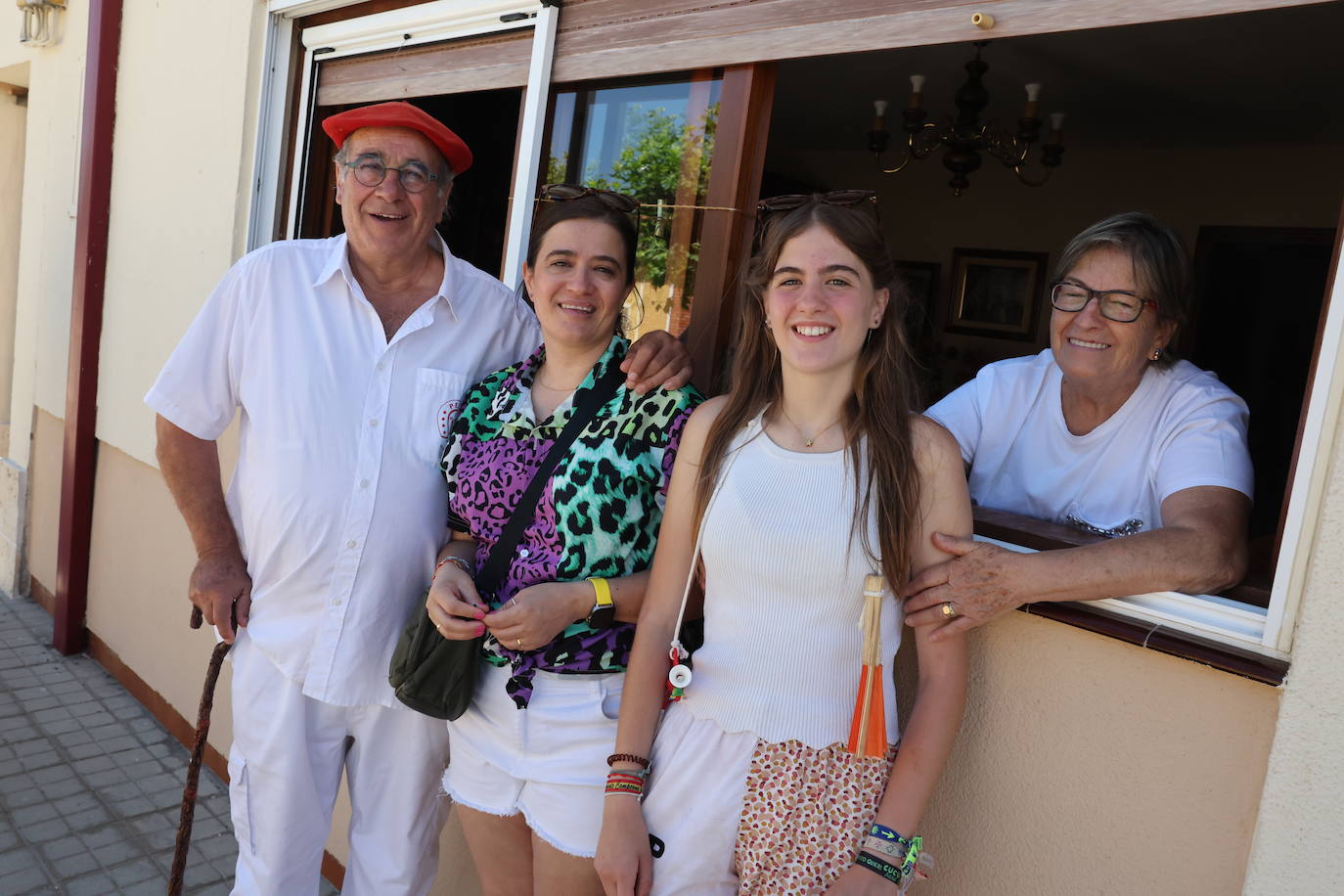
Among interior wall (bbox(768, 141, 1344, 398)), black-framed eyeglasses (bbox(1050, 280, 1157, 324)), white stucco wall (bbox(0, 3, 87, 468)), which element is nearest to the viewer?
black-framed eyeglasses (bbox(1050, 280, 1157, 324))

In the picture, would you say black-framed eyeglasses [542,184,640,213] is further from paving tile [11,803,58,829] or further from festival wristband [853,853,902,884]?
paving tile [11,803,58,829]

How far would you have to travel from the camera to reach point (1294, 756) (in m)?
1.40

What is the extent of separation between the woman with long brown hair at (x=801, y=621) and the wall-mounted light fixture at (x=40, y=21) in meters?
5.46

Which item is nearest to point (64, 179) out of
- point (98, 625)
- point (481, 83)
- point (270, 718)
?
point (98, 625)

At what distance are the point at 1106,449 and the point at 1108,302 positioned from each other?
28cm

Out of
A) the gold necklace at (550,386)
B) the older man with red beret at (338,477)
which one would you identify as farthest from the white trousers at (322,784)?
the gold necklace at (550,386)

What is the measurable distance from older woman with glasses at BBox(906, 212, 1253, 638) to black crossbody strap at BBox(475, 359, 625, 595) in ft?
2.41

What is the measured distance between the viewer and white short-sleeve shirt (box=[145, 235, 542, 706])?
88.7 inches

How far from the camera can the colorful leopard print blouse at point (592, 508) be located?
6.19 ft

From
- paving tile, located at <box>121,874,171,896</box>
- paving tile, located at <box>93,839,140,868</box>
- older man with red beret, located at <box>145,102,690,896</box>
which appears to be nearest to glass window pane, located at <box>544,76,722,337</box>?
older man with red beret, located at <box>145,102,690,896</box>

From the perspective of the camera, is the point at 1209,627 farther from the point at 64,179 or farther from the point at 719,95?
the point at 64,179

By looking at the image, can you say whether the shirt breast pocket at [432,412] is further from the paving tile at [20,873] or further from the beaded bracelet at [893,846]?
the paving tile at [20,873]

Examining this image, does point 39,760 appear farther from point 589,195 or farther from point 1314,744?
point 1314,744

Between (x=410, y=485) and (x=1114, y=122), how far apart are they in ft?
17.2
